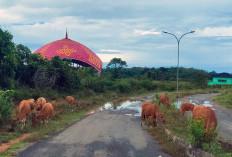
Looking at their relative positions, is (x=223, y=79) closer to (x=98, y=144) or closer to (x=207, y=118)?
(x=207, y=118)

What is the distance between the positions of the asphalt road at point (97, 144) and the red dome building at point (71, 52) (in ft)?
122

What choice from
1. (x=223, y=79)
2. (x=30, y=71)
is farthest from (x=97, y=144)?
(x=223, y=79)

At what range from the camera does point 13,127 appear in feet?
39.0

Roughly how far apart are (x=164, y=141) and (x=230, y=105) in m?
16.7

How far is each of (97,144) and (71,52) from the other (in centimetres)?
4161

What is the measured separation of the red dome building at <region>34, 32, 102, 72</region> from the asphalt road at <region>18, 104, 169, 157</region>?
37121 millimetres

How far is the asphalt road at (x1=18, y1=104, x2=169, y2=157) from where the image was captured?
8.29 meters

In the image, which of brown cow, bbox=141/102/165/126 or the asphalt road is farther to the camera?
brown cow, bbox=141/102/165/126

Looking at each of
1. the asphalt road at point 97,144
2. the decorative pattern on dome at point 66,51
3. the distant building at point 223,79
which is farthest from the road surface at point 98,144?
the distant building at point 223,79

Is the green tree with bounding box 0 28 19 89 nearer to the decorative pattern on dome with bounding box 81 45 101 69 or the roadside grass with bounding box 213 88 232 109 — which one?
the roadside grass with bounding box 213 88 232 109

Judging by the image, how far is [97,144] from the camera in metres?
9.47

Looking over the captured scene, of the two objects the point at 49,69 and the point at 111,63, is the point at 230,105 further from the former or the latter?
the point at 111,63

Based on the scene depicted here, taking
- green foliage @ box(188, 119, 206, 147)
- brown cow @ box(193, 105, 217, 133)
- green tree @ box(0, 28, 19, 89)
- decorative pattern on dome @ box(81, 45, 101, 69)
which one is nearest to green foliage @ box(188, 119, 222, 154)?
green foliage @ box(188, 119, 206, 147)

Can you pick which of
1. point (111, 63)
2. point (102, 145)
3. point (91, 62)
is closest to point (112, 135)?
point (102, 145)
